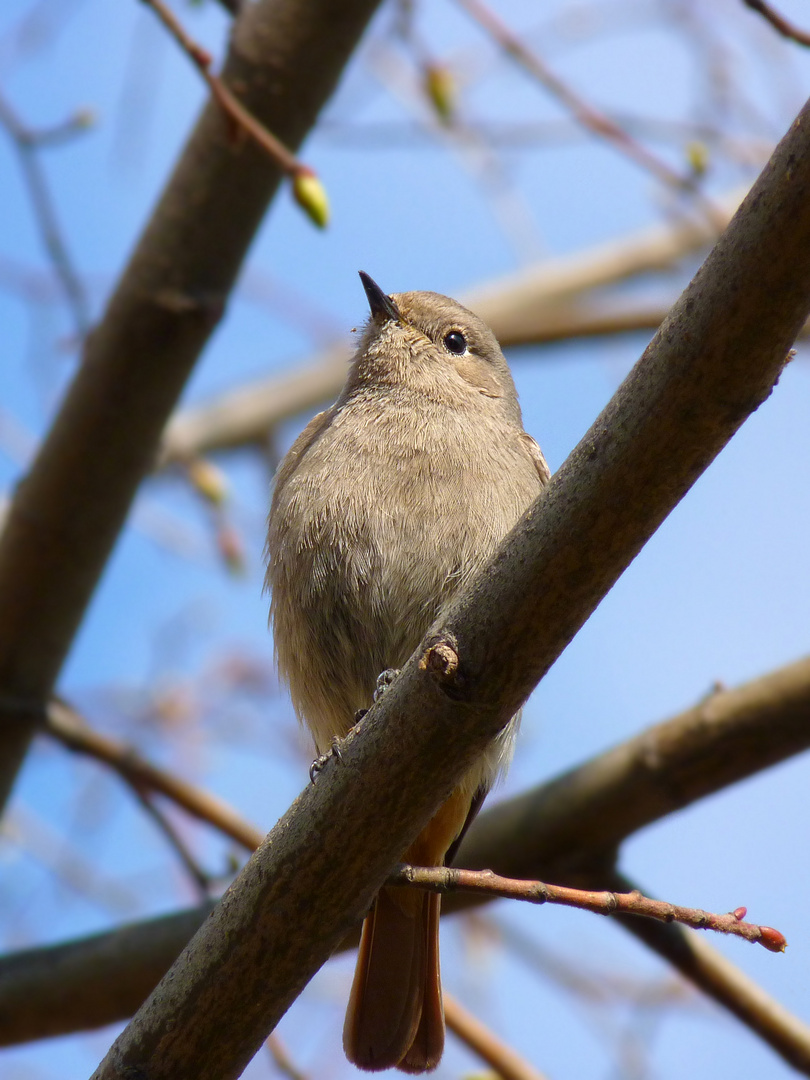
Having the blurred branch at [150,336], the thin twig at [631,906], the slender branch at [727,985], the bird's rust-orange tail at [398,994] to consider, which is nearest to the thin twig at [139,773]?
the blurred branch at [150,336]

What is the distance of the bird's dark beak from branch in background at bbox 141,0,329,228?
0.96 m

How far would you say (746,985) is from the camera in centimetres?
334

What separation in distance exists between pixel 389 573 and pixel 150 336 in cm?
115

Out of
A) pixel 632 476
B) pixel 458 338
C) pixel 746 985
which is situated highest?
pixel 458 338

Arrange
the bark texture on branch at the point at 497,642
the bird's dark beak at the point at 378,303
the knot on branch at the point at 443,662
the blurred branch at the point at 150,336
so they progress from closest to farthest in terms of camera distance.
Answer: the bark texture on branch at the point at 497,642, the knot on branch at the point at 443,662, the blurred branch at the point at 150,336, the bird's dark beak at the point at 378,303

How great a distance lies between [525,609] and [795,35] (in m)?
1.60

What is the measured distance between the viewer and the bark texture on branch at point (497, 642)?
182cm

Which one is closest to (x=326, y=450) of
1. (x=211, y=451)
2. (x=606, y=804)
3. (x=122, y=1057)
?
(x=606, y=804)

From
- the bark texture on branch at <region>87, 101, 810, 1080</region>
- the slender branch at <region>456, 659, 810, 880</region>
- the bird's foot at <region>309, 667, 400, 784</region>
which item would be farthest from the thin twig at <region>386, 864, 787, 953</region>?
the slender branch at <region>456, 659, 810, 880</region>

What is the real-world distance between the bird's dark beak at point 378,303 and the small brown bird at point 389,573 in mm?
587

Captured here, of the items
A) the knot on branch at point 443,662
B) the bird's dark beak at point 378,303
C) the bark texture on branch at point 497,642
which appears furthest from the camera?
the bird's dark beak at point 378,303

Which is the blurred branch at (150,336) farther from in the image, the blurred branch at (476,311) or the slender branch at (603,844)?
the blurred branch at (476,311)

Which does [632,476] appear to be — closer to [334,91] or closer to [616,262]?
[334,91]

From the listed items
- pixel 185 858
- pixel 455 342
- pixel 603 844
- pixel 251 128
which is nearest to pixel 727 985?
pixel 603 844
